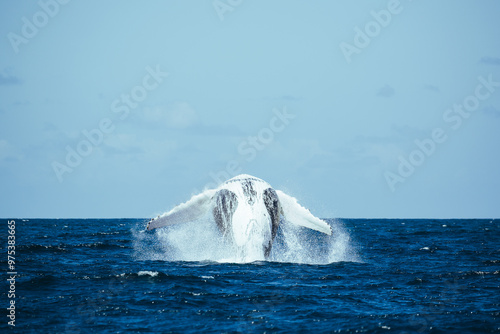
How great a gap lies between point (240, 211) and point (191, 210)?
81.9 inches

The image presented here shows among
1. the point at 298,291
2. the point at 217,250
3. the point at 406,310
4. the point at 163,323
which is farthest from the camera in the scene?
the point at 217,250

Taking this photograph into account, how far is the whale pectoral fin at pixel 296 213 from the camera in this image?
65.3 ft

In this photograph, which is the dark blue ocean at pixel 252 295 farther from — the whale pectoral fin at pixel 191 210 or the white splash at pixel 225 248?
the whale pectoral fin at pixel 191 210

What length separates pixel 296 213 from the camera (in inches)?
787

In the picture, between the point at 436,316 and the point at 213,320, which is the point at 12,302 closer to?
the point at 213,320

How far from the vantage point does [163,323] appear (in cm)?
1123

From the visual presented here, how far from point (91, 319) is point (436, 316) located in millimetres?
7242

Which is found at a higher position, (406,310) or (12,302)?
(12,302)

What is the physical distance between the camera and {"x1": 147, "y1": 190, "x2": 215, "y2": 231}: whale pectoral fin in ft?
63.1

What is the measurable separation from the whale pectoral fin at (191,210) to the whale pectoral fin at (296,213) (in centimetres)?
256

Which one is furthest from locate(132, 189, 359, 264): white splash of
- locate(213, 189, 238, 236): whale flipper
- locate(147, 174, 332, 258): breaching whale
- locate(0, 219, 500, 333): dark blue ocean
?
locate(213, 189, 238, 236): whale flipper

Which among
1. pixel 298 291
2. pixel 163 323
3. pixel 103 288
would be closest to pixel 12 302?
pixel 103 288

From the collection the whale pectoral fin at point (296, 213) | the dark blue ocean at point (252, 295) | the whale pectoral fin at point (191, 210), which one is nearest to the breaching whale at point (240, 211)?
the whale pectoral fin at point (191, 210)

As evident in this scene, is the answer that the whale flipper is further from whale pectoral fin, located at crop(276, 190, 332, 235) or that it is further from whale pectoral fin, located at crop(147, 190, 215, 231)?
whale pectoral fin, located at crop(276, 190, 332, 235)
